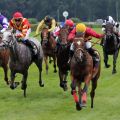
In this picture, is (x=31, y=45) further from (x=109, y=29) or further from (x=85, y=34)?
(x=109, y=29)

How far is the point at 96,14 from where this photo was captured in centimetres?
10862

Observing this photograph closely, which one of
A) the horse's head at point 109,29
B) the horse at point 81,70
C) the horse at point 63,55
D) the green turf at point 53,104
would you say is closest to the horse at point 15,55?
the green turf at point 53,104

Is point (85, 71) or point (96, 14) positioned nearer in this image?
point (85, 71)

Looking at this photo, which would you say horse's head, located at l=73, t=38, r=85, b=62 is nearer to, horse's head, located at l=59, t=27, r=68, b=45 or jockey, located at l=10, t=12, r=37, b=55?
horse's head, located at l=59, t=27, r=68, b=45

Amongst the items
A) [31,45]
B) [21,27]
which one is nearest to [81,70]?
[31,45]

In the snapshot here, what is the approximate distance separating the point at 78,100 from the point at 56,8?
308 feet

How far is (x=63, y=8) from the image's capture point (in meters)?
103

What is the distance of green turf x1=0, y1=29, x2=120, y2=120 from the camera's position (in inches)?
398

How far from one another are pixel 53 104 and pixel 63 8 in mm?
92518

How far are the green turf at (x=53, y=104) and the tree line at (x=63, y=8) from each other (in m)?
81.2

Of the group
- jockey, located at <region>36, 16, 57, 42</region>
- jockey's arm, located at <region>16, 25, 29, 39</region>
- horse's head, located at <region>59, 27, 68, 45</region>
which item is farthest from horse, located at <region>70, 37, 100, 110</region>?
jockey, located at <region>36, 16, 57, 42</region>

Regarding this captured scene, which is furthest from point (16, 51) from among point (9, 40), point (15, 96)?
point (15, 96)

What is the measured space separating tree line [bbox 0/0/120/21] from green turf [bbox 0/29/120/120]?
81.2 meters

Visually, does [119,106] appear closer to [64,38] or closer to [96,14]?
[64,38]
